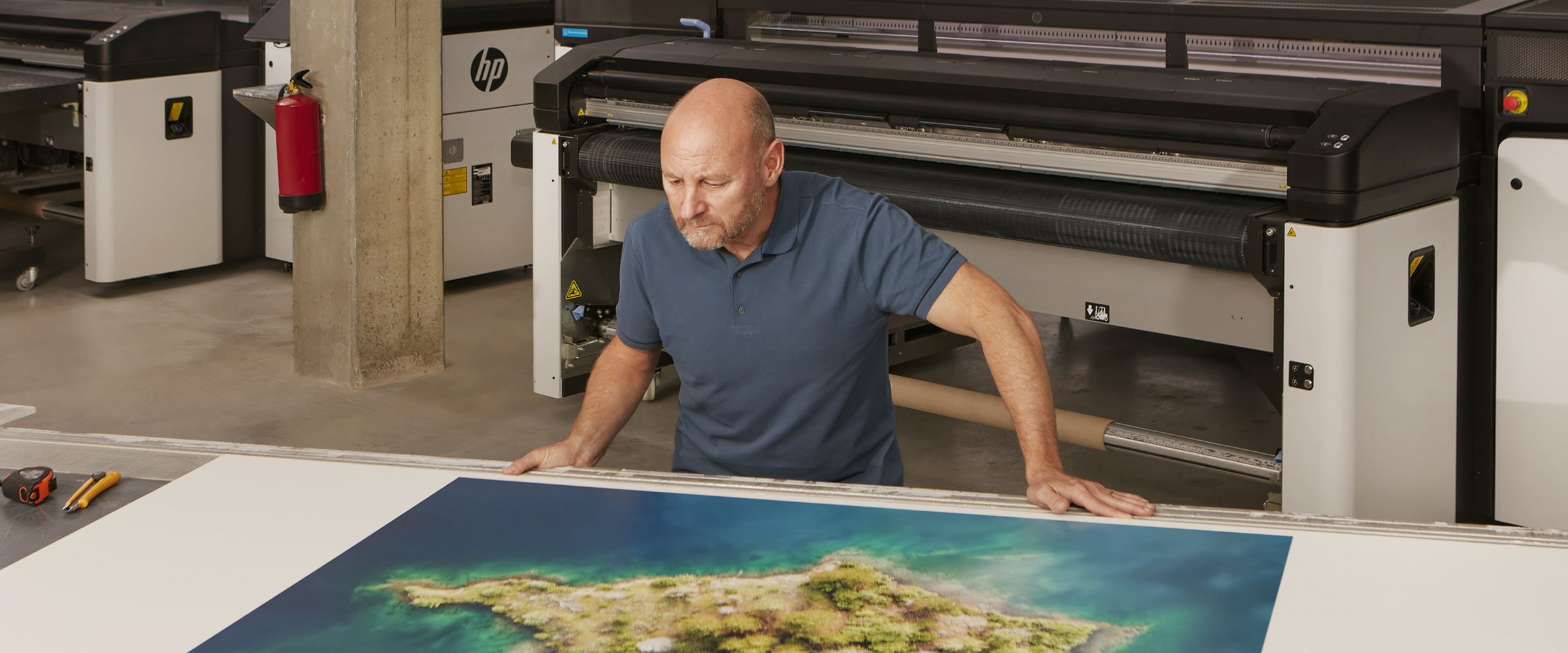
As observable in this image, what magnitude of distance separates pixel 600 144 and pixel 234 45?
8.04 ft

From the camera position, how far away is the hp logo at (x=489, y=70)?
5.64m

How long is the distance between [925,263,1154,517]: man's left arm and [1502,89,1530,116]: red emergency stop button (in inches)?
56.6

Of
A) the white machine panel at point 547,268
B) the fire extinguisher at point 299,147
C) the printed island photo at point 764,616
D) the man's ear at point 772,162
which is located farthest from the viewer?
the fire extinguisher at point 299,147

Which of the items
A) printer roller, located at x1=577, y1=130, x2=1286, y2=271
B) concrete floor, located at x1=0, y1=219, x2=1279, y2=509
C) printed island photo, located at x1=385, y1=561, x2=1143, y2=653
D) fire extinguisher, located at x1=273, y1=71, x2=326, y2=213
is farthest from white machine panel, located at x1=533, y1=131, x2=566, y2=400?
printed island photo, located at x1=385, y1=561, x2=1143, y2=653

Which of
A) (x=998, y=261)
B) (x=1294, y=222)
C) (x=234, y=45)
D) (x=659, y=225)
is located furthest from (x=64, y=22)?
(x=1294, y=222)

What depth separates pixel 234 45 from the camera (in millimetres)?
5836

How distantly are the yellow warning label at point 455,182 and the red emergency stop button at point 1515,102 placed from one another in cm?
370

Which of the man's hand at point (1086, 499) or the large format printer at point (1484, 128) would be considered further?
the large format printer at point (1484, 128)

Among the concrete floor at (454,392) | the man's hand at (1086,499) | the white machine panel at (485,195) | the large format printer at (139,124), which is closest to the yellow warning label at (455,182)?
the white machine panel at (485,195)

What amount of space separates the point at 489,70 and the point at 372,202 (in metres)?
1.16

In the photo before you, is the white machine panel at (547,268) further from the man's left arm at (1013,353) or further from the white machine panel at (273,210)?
the man's left arm at (1013,353)

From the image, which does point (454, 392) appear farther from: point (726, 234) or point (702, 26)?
point (726, 234)

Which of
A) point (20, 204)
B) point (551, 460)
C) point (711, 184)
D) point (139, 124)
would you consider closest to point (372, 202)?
point (139, 124)

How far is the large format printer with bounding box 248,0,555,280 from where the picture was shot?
5.58 m
